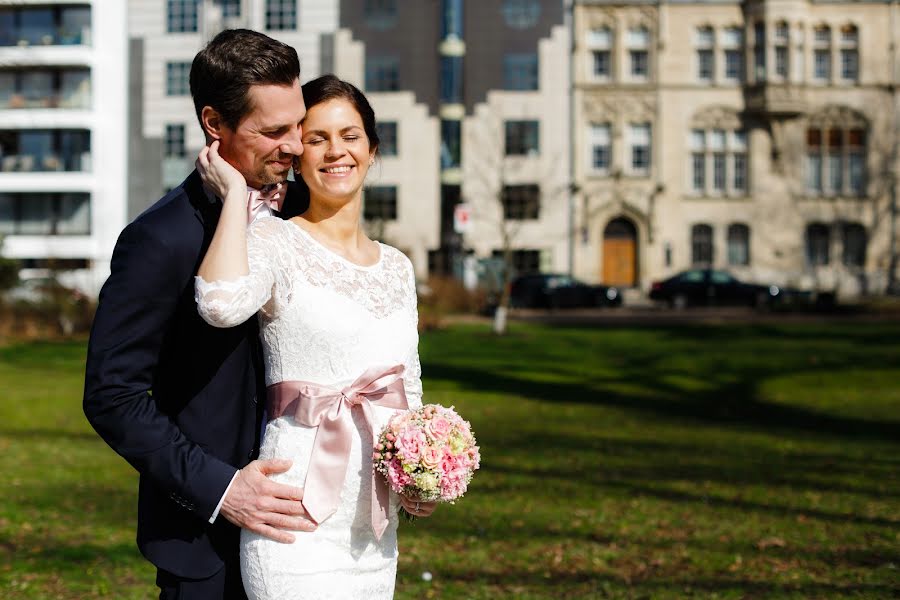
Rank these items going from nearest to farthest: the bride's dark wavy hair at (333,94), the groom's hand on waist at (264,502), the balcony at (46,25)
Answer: the groom's hand on waist at (264,502)
the bride's dark wavy hair at (333,94)
the balcony at (46,25)

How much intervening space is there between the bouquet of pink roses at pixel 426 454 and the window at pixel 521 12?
4815cm

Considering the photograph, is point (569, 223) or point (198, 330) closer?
point (198, 330)

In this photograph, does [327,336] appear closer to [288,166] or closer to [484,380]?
[288,166]

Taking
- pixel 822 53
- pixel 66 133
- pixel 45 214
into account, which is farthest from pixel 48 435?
pixel 822 53

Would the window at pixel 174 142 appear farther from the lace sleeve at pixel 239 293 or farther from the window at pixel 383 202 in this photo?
the lace sleeve at pixel 239 293

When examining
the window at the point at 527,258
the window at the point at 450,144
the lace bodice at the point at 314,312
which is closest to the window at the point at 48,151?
the window at the point at 450,144

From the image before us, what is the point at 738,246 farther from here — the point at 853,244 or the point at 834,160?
the point at 834,160

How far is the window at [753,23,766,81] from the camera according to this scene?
48.7m

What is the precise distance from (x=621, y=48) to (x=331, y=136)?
48.0m

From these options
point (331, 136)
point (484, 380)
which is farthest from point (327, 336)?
point (484, 380)

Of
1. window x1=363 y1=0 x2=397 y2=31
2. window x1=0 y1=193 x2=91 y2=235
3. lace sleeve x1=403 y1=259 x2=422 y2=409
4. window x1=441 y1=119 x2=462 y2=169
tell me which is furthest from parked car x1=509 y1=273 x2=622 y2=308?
lace sleeve x1=403 y1=259 x2=422 y2=409

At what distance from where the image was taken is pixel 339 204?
2.99 m

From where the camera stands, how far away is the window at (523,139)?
49625 millimetres

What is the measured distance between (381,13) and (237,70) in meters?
48.8
